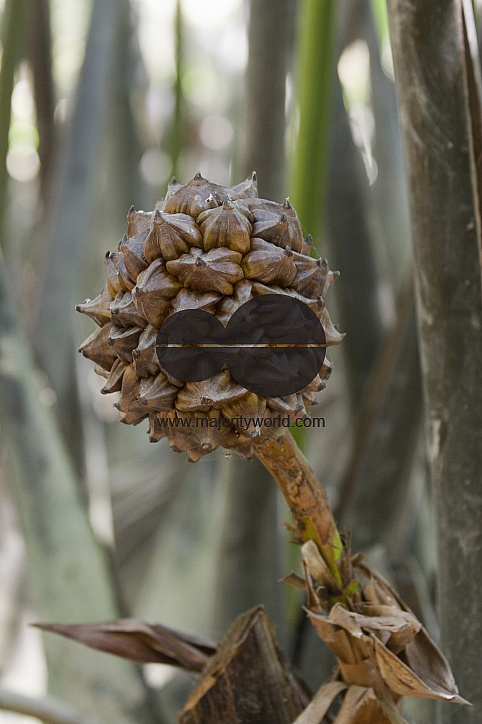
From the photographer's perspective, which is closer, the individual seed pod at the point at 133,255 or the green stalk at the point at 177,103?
the individual seed pod at the point at 133,255

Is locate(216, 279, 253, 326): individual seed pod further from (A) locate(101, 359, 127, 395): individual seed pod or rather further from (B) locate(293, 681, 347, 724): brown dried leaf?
(B) locate(293, 681, 347, 724): brown dried leaf

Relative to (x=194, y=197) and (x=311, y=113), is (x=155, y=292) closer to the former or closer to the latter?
(x=194, y=197)

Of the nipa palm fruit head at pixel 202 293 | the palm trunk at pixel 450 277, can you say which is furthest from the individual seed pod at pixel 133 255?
the palm trunk at pixel 450 277

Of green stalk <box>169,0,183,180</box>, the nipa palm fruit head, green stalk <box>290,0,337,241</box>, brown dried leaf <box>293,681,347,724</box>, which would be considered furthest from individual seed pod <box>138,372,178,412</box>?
green stalk <box>169,0,183,180</box>

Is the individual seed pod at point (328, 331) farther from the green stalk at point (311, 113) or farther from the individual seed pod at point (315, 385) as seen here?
the green stalk at point (311, 113)

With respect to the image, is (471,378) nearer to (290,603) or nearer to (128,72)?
(290,603)

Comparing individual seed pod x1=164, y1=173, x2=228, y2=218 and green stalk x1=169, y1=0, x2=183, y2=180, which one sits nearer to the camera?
→ individual seed pod x1=164, y1=173, x2=228, y2=218

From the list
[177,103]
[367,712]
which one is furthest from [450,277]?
[177,103]
